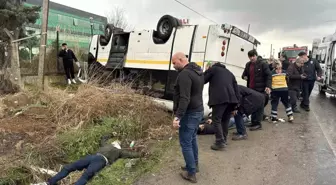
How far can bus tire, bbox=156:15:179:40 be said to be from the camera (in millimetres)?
7527

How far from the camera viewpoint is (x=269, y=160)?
486cm

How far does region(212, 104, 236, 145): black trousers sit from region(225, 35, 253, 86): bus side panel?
6.74 ft

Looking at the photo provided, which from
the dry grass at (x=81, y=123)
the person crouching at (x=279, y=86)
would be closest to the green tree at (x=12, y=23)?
the dry grass at (x=81, y=123)

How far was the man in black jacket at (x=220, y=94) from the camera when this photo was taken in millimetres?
5039

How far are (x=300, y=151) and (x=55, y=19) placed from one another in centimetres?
3814

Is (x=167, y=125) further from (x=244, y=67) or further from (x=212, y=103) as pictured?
(x=244, y=67)

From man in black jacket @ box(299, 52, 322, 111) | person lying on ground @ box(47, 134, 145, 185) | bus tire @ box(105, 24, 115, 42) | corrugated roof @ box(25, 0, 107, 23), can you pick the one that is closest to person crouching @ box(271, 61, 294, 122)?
man in black jacket @ box(299, 52, 322, 111)

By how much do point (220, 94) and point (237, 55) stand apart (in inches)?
107

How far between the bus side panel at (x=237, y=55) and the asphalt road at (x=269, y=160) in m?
1.57

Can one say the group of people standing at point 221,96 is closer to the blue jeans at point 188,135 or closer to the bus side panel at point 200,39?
the blue jeans at point 188,135

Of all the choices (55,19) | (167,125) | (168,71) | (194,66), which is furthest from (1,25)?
(55,19)

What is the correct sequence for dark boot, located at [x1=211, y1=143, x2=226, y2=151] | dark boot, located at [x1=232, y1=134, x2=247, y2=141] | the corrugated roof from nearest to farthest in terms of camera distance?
dark boot, located at [x1=211, y1=143, x2=226, y2=151]
dark boot, located at [x1=232, y1=134, x2=247, y2=141]
the corrugated roof

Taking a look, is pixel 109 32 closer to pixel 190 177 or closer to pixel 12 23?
pixel 12 23

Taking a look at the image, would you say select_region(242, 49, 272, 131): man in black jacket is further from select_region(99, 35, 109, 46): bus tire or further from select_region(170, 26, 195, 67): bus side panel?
select_region(99, 35, 109, 46): bus tire
